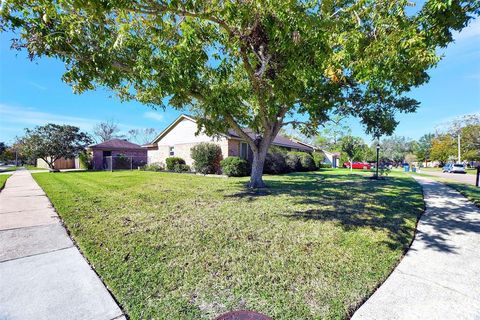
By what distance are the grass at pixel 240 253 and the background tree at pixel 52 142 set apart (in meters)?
19.7

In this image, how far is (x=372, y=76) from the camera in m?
4.59

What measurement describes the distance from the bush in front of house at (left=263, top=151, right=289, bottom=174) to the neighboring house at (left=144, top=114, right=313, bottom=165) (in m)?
1.98

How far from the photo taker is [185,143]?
21.3 meters

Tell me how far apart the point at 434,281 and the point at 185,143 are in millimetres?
20160

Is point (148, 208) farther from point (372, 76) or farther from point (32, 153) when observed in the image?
point (32, 153)

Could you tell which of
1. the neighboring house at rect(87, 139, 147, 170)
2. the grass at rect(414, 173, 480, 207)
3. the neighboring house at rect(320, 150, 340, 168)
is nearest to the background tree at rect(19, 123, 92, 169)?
the neighboring house at rect(87, 139, 147, 170)

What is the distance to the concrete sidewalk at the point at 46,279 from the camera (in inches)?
92.7

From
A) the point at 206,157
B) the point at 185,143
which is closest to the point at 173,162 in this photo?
the point at 185,143

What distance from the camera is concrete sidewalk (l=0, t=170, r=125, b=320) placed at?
2.36 m

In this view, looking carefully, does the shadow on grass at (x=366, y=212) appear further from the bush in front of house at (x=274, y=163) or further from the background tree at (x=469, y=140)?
the background tree at (x=469, y=140)

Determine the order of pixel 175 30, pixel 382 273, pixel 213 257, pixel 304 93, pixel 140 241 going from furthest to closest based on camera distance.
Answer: pixel 304 93 → pixel 175 30 → pixel 140 241 → pixel 213 257 → pixel 382 273

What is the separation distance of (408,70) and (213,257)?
5.14 metres

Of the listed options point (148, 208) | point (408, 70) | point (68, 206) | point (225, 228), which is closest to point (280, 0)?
point (408, 70)

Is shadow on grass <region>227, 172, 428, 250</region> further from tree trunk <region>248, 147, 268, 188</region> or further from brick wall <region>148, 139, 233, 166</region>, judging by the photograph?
brick wall <region>148, 139, 233, 166</region>
